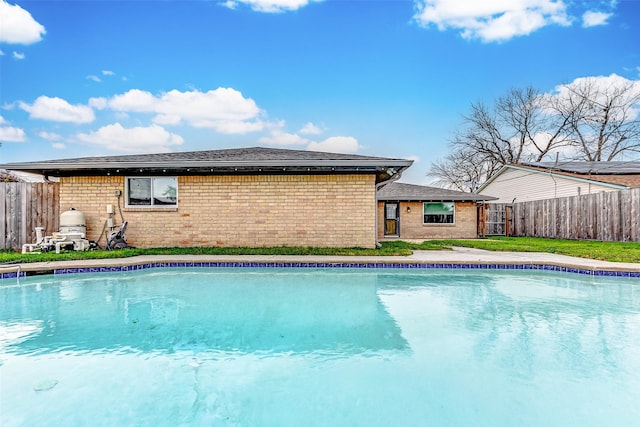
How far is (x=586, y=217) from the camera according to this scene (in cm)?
1411

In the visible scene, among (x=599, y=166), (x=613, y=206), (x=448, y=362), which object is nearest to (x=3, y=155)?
(x=448, y=362)

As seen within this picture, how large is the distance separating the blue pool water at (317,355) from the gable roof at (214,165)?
369 centimetres

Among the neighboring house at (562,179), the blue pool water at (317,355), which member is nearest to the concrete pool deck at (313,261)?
the blue pool water at (317,355)

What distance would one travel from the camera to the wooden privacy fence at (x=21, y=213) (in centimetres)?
954

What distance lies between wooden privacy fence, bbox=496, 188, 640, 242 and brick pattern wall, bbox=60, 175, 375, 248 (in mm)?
9205

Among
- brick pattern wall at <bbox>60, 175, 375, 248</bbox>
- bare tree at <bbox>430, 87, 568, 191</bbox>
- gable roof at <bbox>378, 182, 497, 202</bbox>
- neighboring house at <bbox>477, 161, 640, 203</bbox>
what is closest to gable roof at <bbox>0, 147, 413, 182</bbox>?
brick pattern wall at <bbox>60, 175, 375, 248</bbox>

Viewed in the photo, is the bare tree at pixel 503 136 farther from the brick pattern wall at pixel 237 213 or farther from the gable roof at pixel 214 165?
the brick pattern wall at pixel 237 213

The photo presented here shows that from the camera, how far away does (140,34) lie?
511 inches

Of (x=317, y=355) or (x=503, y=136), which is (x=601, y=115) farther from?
(x=317, y=355)

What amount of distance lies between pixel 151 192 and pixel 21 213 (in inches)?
128

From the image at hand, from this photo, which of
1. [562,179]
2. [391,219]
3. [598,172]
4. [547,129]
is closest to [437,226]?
[391,219]

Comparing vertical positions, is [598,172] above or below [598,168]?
below

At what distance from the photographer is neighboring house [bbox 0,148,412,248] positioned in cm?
959

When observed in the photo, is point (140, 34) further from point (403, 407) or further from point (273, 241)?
point (403, 407)
